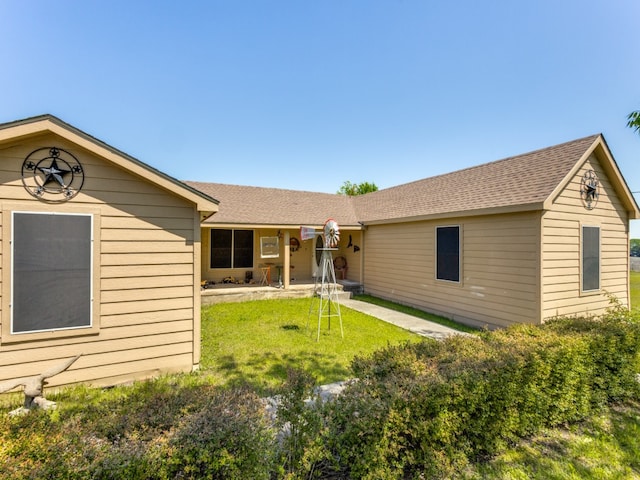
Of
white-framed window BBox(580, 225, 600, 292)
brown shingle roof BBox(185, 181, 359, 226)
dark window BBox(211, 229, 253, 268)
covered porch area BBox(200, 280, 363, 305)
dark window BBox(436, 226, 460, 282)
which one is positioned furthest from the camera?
dark window BBox(211, 229, 253, 268)

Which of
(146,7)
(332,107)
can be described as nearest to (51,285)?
(146,7)

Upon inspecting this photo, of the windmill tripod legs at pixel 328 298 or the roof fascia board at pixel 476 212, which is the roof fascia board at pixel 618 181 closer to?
the roof fascia board at pixel 476 212

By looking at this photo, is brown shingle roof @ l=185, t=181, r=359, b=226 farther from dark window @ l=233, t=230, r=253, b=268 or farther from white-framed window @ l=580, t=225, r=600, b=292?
white-framed window @ l=580, t=225, r=600, b=292

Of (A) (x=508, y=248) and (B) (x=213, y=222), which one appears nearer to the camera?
(A) (x=508, y=248)

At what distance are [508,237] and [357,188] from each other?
3901 centimetres

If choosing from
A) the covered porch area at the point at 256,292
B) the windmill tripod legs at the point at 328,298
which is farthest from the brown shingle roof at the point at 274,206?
the windmill tripod legs at the point at 328,298

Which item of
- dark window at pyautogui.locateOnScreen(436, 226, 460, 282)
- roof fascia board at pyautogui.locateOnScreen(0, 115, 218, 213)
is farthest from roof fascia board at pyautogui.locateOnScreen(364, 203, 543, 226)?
roof fascia board at pyautogui.locateOnScreen(0, 115, 218, 213)

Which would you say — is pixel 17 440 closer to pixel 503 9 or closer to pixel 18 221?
pixel 18 221

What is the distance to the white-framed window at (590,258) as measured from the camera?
7594 millimetres

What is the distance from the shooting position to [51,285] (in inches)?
157

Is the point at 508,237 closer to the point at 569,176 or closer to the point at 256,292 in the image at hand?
the point at 569,176

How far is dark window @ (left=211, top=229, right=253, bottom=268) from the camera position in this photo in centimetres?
1142

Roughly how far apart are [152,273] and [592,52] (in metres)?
11.5

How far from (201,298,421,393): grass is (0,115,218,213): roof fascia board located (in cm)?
278
